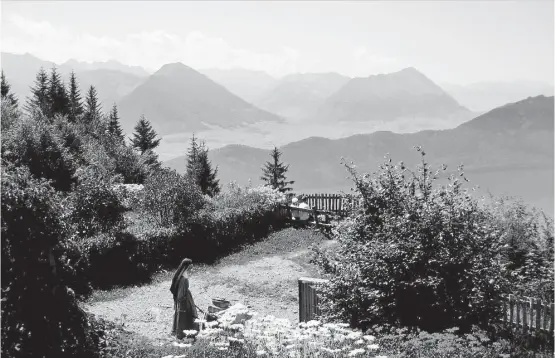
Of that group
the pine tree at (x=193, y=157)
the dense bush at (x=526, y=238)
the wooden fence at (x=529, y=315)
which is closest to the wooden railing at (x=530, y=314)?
the wooden fence at (x=529, y=315)

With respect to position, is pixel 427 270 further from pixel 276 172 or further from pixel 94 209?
pixel 276 172

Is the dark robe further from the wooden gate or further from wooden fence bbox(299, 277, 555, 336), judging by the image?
wooden fence bbox(299, 277, 555, 336)

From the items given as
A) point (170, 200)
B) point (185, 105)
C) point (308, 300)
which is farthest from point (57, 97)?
point (185, 105)

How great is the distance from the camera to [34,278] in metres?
7.33

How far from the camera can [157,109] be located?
14638 centimetres

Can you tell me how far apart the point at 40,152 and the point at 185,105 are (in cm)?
12131

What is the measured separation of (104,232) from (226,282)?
5.13 m

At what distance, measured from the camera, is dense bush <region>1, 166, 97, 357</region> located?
22.9ft

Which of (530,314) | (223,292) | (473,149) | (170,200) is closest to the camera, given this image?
(530,314)

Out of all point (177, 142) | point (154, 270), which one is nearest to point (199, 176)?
point (154, 270)

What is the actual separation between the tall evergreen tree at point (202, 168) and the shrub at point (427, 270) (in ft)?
100

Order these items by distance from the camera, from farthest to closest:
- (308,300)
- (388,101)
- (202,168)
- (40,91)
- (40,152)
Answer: (388,101) → (40,91) → (202,168) → (40,152) → (308,300)

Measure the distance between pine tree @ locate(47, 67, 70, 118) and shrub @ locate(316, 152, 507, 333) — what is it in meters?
46.4

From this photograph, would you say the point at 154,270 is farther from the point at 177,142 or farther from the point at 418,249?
the point at 177,142
